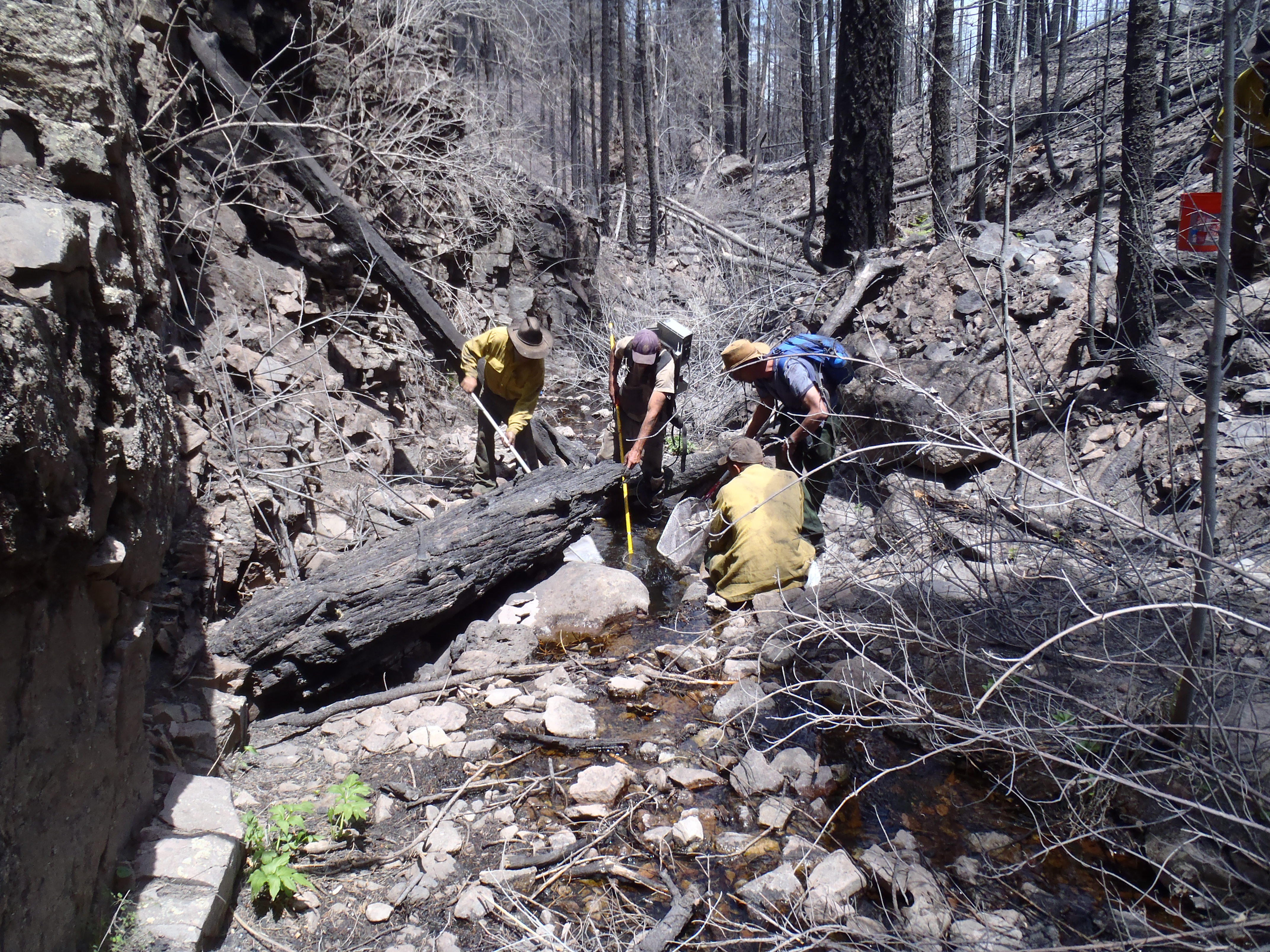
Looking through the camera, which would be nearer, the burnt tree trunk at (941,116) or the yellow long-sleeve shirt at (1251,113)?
the yellow long-sleeve shirt at (1251,113)

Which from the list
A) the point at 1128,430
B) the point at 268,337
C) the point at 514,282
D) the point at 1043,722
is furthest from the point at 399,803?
the point at 514,282

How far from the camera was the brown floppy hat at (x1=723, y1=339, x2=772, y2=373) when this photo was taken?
18.4 ft

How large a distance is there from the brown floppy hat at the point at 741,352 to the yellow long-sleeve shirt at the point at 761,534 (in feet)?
3.01

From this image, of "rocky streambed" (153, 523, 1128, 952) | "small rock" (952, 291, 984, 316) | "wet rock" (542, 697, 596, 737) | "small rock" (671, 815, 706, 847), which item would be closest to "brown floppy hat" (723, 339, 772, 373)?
"rocky streambed" (153, 523, 1128, 952)

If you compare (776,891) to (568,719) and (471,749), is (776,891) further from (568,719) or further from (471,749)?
(471,749)

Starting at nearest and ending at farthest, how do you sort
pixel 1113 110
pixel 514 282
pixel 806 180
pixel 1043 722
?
pixel 1043 722, pixel 1113 110, pixel 514 282, pixel 806 180

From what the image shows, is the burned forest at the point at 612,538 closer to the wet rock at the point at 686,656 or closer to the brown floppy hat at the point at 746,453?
the wet rock at the point at 686,656

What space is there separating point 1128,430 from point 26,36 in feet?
21.0

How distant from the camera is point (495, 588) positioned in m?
5.09

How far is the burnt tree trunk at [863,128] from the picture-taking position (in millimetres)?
8281

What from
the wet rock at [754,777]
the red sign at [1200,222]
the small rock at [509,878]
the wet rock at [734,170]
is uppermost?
the wet rock at [734,170]

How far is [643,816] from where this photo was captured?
3266mm

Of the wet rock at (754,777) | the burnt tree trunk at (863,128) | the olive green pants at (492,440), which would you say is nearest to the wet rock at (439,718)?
the wet rock at (754,777)

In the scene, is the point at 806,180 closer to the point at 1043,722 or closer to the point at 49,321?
the point at 1043,722
